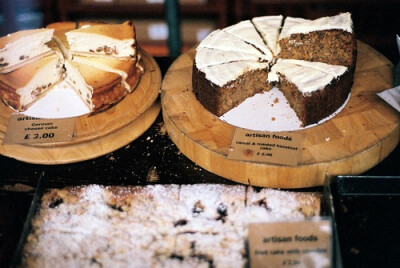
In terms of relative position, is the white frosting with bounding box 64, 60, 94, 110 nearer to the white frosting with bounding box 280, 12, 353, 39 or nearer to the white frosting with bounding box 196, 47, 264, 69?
the white frosting with bounding box 196, 47, 264, 69

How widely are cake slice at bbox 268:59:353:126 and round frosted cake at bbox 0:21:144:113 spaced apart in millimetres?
902

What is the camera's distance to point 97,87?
2461 mm

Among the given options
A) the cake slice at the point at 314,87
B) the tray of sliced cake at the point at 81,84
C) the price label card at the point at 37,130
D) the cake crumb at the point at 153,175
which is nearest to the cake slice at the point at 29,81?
the tray of sliced cake at the point at 81,84

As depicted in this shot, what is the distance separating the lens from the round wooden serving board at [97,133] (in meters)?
2.36

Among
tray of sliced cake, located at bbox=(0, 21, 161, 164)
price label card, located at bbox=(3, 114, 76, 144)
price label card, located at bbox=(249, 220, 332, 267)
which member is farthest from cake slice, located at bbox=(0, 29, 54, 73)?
price label card, located at bbox=(249, 220, 332, 267)

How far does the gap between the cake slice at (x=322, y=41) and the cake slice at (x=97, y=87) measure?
1.02m

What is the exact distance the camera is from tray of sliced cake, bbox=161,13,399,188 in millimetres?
2150

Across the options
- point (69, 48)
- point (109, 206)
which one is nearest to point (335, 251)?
point (109, 206)

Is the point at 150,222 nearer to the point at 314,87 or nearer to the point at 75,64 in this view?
the point at 314,87

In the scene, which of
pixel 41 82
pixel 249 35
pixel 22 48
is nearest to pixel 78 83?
pixel 41 82

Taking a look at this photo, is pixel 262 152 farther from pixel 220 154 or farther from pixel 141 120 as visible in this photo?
pixel 141 120

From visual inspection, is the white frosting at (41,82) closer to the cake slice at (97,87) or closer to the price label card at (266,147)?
the cake slice at (97,87)

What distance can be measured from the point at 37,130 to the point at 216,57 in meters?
1.07

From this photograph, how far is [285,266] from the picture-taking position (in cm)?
164
